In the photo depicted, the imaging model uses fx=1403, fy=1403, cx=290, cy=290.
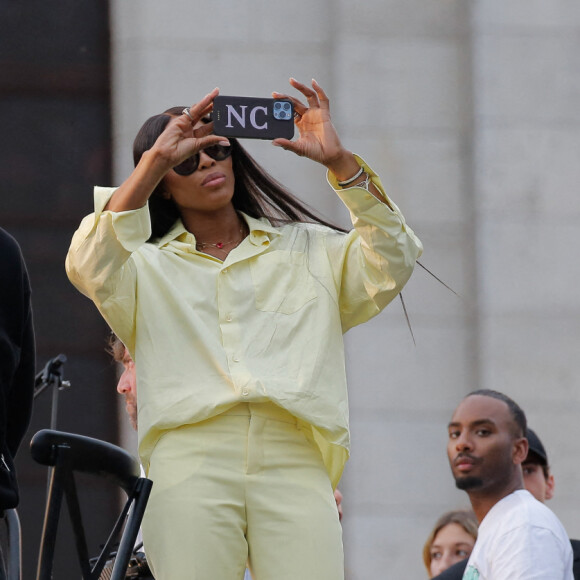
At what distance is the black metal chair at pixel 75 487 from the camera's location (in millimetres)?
3289

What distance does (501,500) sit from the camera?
15.9ft

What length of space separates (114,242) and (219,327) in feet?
1.13

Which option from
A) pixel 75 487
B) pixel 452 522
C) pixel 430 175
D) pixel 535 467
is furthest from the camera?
pixel 430 175

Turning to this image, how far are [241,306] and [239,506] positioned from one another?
1.73 ft

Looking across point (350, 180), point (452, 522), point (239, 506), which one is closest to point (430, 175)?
point (452, 522)

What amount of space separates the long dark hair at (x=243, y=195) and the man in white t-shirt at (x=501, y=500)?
1.25m

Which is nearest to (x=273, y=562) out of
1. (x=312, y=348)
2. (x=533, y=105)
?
(x=312, y=348)

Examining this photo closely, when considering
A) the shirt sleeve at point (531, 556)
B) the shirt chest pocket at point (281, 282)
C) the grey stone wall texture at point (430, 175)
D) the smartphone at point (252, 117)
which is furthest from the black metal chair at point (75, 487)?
the grey stone wall texture at point (430, 175)

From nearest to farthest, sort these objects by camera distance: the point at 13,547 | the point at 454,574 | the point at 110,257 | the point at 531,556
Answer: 1. the point at 13,547
2. the point at 110,257
3. the point at 531,556
4. the point at 454,574

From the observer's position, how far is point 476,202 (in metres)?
7.45

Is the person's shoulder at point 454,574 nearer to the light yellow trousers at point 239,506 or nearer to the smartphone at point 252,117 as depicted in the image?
the light yellow trousers at point 239,506

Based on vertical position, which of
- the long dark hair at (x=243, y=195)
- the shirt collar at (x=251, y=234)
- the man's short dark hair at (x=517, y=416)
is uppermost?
the long dark hair at (x=243, y=195)

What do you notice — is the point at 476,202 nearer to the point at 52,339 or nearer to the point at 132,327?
the point at 52,339

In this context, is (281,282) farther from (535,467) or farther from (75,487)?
(535,467)
